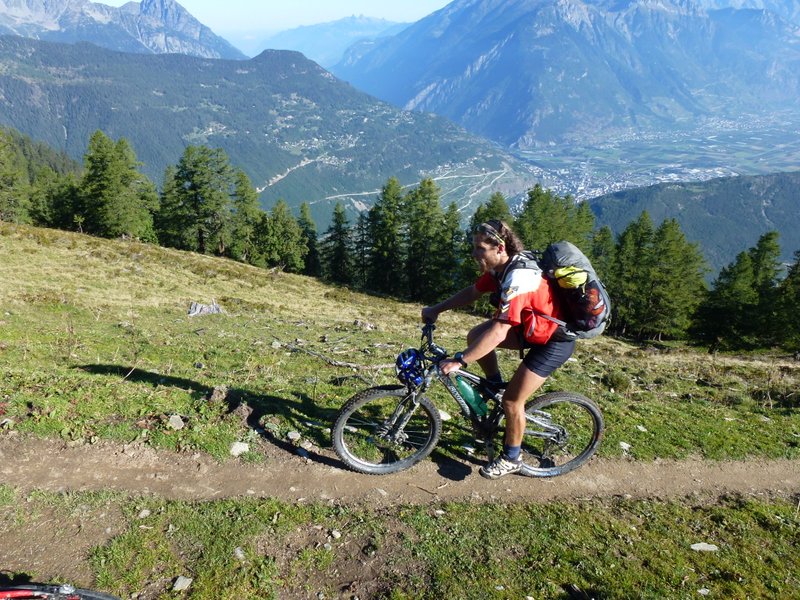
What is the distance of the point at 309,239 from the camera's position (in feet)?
245

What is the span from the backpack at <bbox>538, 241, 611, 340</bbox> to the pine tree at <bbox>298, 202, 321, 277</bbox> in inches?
2587

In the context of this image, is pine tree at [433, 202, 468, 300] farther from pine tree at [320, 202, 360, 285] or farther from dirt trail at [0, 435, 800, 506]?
dirt trail at [0, 435, 800, 506]

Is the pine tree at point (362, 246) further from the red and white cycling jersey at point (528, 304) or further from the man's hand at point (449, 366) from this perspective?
the red and white cycling jersey at point (528, 304)

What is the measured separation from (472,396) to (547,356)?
4.45 feet

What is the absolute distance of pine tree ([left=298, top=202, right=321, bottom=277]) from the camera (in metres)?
72.1

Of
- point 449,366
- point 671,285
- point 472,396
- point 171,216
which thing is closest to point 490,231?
point 449,366

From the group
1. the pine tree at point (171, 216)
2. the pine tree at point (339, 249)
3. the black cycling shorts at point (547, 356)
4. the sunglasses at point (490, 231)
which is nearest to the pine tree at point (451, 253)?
the pine tree at point (339, 249)

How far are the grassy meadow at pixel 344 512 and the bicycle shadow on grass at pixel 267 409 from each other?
40 millimetres

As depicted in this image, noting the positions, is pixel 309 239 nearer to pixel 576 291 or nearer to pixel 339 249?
pixel 339 249

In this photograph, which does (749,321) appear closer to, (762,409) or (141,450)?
(762,409)

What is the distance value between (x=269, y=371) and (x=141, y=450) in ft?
15.5

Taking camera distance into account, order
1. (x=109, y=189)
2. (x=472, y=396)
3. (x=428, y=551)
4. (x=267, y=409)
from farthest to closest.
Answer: (x=109, y=189) → (x=267, y=409) → (x=472, y=396) → (x=428, y=551)

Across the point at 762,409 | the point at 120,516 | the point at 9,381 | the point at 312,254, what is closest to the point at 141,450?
the point at 120,516

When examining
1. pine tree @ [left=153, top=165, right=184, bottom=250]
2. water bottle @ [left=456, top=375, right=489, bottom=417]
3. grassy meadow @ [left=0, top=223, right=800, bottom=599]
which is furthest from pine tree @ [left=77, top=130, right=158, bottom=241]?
water bottle @ [left=456, top=375, right=489, bottom=417]
